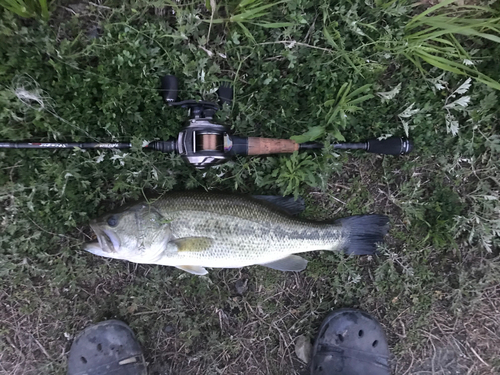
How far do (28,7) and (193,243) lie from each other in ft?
7.81

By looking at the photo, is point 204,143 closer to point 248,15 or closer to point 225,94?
point 225,94

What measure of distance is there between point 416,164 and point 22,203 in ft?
12.2

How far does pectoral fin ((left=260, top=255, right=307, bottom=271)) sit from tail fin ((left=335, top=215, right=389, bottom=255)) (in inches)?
18.5

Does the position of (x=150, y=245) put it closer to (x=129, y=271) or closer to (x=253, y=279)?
(x=129, y=271)

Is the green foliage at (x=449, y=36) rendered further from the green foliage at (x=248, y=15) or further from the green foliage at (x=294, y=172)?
the green foliage at (x=294, y=172)

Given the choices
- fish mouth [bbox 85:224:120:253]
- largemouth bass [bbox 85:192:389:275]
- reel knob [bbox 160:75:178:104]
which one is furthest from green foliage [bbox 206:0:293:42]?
fish mouth [bbox 85:224:120:253]

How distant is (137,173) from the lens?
9.62 ft

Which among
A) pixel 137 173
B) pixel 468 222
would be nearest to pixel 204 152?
pixel 137 173

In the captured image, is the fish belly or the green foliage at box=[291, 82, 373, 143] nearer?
the fish belly

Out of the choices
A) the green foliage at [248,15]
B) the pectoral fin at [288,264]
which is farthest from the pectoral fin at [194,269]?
the green foliage at [248,15]

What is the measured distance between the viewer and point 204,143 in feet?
8.59

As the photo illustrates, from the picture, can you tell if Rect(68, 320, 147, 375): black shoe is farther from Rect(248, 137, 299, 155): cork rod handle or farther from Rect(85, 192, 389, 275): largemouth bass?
Rect(248, 137, 299, 155): cork rod handle

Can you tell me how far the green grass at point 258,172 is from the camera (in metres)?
Result: 2.86

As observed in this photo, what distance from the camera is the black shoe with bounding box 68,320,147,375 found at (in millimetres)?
3180
